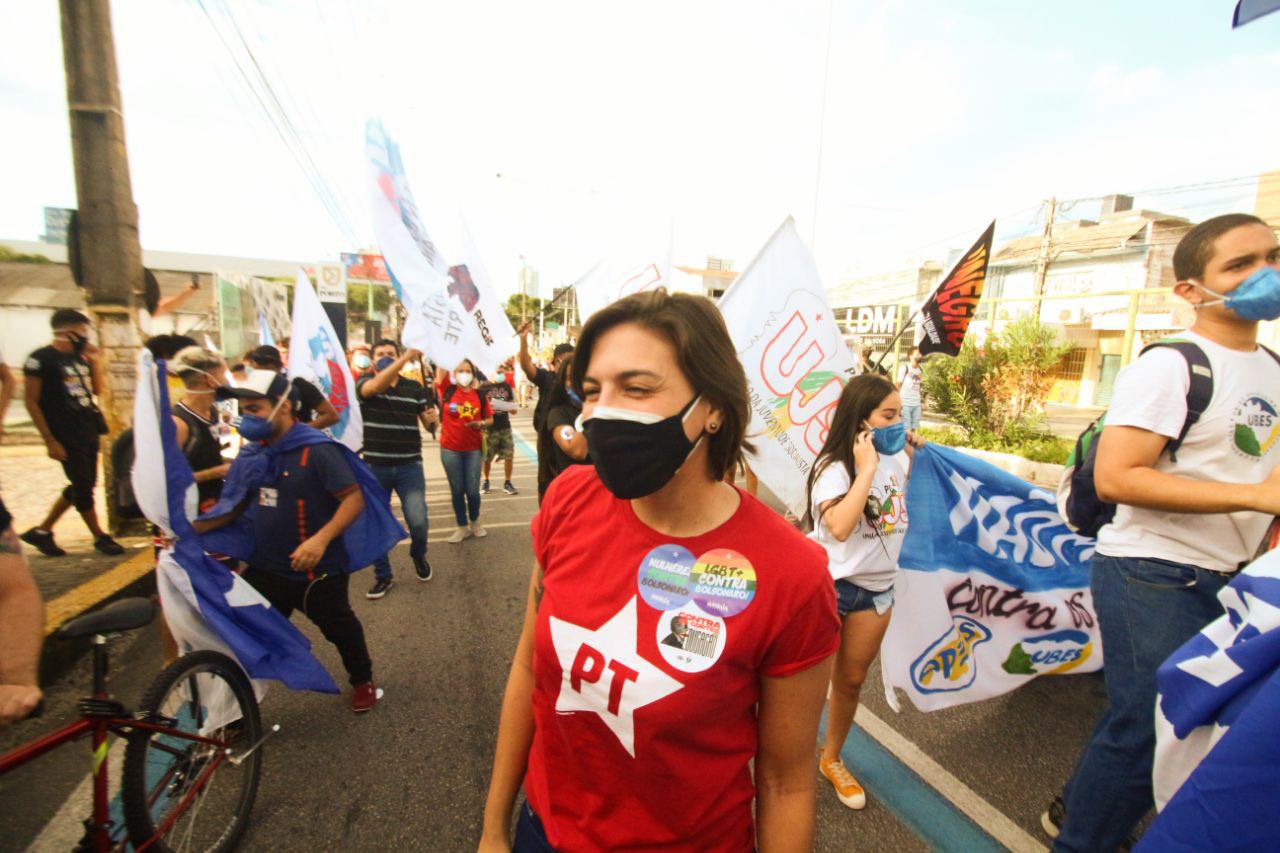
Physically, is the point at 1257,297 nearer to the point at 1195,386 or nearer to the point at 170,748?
the point at 1195,386

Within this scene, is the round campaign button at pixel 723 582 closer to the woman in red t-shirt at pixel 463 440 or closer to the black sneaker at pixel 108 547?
the woman in red t-shirt at pixel 463 440

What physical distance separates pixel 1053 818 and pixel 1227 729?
1.77 meters

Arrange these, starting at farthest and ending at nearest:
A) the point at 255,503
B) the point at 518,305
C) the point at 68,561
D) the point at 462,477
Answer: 1. the point at 518,305
2. the point at 462,477
3. the point at 68,561
4. the point at 255,503

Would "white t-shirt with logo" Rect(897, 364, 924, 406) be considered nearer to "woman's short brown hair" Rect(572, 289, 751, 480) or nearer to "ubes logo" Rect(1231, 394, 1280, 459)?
"ubes logo" Rect(1231, 394, 1280, 459)

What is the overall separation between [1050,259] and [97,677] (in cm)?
3496

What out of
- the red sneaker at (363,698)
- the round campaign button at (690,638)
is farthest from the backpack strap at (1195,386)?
the red sneaker at (363,698)

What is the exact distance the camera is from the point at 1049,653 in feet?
9.96

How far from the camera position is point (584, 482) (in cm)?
146

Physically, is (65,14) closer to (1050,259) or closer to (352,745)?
(352,745)

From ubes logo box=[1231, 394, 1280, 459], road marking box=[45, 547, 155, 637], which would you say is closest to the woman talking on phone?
ubes logo box=[1231, 394, 1280, 459]

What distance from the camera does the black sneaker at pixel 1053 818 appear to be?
7.45ft

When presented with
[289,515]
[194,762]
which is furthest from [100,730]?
[289,515]

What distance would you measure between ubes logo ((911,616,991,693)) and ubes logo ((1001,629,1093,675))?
21 cm

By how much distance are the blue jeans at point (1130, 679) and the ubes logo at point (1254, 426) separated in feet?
1.27
